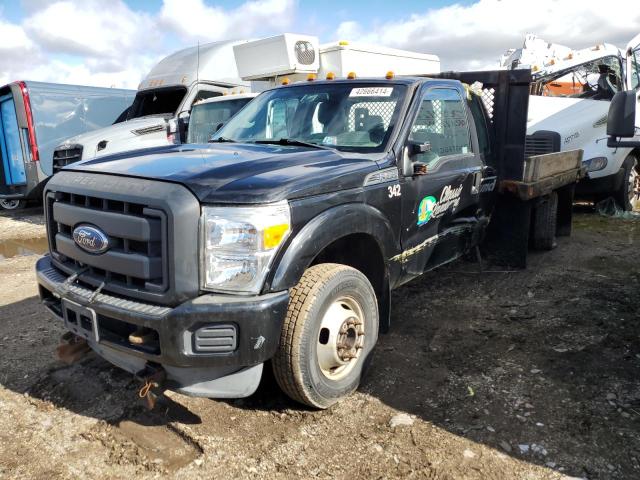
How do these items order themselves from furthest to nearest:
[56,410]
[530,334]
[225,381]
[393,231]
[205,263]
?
[530,334], [393,231], [56,410], [225,381], [205,263]

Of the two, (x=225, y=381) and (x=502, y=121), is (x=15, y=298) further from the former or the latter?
(x=502, y=121)

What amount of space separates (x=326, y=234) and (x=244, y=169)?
1.87ft

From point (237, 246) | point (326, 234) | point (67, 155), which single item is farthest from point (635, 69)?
point (67, 155)

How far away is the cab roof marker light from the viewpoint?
34.3ft

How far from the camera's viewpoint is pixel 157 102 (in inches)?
423

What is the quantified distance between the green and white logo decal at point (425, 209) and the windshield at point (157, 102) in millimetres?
7398

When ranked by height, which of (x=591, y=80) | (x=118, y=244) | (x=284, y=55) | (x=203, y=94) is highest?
(x=284, y=55)

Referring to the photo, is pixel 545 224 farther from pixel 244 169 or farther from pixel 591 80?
pixel 244 169

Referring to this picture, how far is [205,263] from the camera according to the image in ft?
8.39

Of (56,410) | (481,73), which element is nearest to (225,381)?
(56,410)

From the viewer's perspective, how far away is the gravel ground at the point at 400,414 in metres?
2.70

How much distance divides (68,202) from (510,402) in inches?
113

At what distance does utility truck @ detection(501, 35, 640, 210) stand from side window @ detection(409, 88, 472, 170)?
4.20m

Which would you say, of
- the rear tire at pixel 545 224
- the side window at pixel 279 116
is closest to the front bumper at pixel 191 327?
the side window at pixel 279 116
